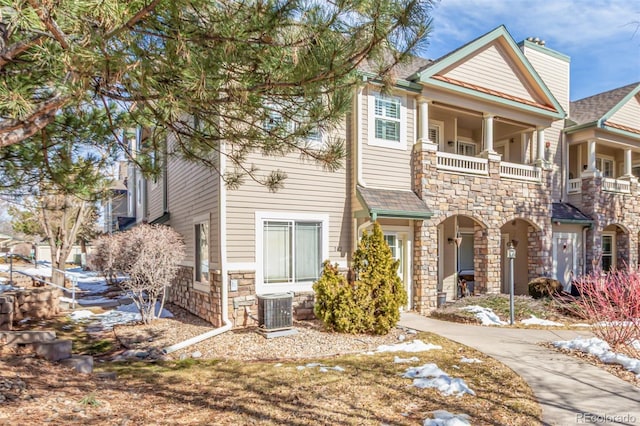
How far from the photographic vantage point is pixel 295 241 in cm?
948

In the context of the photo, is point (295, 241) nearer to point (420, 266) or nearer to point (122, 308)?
point (420, 266)

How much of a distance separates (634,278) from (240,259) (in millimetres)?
7488

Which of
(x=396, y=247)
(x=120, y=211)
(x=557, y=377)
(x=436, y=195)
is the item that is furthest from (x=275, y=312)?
(x=120, y=211)

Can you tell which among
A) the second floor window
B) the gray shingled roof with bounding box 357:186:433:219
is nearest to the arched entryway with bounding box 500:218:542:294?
the gray shingled roof with bounding box 357:186:433:219

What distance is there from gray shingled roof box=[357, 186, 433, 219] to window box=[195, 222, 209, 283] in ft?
13.2

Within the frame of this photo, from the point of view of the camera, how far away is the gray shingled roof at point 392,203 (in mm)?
9500

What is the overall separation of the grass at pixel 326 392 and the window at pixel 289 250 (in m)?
2.78

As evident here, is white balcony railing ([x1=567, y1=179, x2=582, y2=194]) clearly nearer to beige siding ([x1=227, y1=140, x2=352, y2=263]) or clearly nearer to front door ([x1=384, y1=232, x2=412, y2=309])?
front door ([x1=384, y1=232, x2=412, y2=309])

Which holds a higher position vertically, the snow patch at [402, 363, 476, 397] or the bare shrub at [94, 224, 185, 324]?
the bare shrub at [94, 224, 185, 324]

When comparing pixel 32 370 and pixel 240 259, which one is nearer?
pixel 32 370

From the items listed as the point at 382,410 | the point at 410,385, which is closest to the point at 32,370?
the point at 382,410

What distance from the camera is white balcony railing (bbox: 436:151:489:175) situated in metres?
11.2

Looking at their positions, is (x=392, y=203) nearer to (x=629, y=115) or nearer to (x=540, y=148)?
(x=540, y=148)

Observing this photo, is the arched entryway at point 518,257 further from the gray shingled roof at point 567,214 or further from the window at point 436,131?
the window at point 436,131
